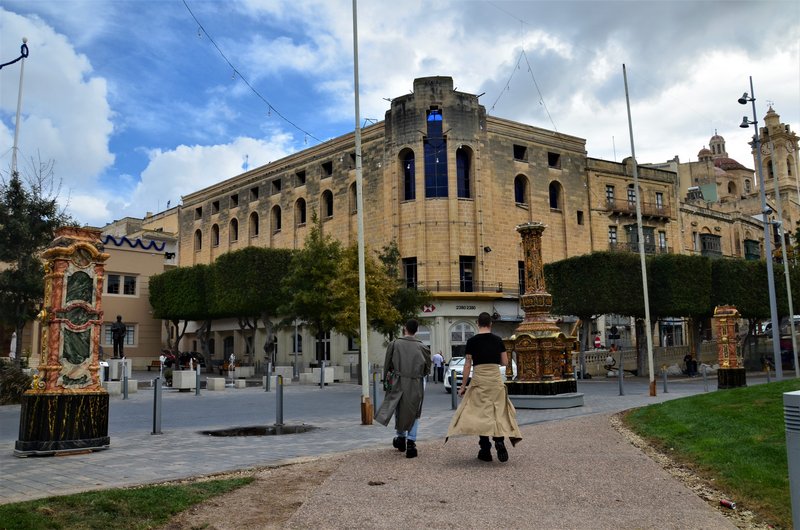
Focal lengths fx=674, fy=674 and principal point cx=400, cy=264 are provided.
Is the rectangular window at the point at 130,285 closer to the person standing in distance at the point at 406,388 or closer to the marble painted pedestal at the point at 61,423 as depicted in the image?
the marble painted pedestal at the point at 61,423

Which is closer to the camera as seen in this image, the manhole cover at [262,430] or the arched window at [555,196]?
the manhole cover at [262,430]

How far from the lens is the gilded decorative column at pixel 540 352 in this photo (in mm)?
17578

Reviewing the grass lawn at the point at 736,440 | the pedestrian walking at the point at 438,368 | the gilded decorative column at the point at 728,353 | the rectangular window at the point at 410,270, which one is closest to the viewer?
the grass lawn at the point at 736,440

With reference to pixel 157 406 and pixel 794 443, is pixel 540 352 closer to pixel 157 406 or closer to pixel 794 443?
pixel 157 406

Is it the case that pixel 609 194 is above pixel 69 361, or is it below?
above

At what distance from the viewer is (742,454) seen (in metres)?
7.99

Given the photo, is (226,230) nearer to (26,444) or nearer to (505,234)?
(505,234)

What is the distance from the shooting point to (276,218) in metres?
52.4

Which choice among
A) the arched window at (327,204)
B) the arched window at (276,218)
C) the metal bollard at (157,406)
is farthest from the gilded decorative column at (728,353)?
the arched window at (276,218)

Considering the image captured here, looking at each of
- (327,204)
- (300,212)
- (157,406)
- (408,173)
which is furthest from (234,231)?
(157,406)

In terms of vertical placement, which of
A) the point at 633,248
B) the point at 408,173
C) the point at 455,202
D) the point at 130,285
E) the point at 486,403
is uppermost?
the point at 408,173

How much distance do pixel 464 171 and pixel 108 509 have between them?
39.1 meters

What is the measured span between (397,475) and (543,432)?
5.15m

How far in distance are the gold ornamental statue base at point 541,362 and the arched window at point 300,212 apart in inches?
1318
